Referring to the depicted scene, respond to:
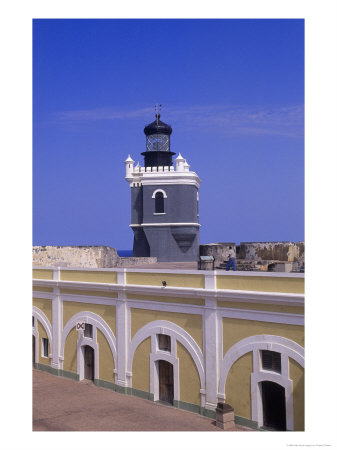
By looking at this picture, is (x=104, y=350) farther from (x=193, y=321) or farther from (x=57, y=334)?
(x=193, y=321)

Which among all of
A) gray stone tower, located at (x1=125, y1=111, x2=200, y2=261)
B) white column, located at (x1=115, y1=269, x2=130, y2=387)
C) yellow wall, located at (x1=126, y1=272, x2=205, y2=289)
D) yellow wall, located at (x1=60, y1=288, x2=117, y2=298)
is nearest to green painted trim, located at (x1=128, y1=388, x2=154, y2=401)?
white column, located at (x1=115, y1=269, x2=130, y2=387)

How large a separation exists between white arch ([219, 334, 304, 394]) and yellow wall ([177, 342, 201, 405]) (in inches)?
38.4

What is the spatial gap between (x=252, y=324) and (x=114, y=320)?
5915 millimetres

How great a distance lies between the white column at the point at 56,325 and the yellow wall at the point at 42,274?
0.40m

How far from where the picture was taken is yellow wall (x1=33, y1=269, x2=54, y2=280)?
20.8m

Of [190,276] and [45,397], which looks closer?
[190,276]

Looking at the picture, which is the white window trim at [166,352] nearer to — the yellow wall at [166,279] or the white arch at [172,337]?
the white arch at [172,337]

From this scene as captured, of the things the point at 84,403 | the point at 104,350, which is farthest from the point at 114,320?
the point at 84,403

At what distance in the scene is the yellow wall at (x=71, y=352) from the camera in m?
19.7

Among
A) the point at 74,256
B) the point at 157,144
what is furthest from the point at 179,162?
the point at 74,256

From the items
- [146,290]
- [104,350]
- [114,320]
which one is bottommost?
[104,350]

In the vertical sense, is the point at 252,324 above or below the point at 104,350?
above

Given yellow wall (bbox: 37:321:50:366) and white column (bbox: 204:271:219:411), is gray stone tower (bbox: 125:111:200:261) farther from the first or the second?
white column (bbox: 204:271:219:411)
